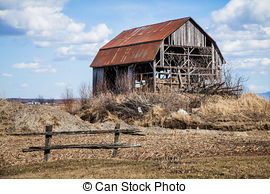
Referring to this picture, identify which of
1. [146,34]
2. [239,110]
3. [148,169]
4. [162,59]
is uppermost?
[146,34]

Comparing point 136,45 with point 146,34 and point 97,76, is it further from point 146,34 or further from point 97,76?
point 97,76

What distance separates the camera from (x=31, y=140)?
21.5m

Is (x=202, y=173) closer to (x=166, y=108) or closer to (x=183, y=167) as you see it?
(x=183, y=167)

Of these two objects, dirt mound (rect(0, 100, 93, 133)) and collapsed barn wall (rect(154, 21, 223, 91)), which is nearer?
dirt mound (rect(0, 100, 93, 133))

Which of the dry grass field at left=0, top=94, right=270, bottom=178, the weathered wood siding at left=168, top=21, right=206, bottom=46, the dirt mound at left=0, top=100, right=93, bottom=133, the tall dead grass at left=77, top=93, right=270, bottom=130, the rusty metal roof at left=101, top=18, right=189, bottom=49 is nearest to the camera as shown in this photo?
the dry grass field at left=0, top=94, right=270, bottom=178

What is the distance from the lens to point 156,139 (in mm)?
20062

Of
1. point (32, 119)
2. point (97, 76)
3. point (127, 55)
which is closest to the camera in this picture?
point (32, 119)

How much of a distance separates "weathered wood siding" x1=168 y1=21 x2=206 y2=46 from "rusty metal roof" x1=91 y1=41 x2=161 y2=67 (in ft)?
7.34

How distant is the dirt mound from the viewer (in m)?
24.8

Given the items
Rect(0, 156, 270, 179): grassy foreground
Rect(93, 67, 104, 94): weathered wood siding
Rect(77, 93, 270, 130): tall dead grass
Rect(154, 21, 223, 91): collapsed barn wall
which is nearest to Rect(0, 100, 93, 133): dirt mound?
Rect(77, 93, 270, 130): tall dead grass

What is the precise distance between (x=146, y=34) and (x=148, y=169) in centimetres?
2769

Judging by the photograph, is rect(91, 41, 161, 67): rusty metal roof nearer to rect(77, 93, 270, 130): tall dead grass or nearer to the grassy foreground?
rect(77, 93, 270, 130): tall dead grass

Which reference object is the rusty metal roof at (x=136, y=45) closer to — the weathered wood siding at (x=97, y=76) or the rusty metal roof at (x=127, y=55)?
the rusty metal roof at (x=127, y=55)

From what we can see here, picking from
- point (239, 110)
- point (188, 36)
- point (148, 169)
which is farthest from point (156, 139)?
point (188, 36)
